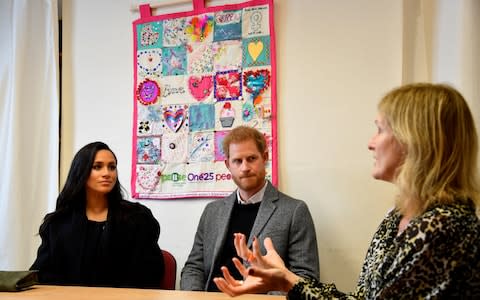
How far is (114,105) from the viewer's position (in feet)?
9.52

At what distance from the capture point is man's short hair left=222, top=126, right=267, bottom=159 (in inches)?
90.2

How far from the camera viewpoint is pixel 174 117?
2725 mm

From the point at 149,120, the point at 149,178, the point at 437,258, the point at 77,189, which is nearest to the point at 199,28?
the point at 149,120

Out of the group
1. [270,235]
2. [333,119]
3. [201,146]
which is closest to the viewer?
[270,235]

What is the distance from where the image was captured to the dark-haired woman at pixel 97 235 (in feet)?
6.97

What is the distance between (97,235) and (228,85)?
1054mm

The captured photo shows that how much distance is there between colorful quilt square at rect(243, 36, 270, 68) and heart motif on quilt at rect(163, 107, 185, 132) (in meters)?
0.47

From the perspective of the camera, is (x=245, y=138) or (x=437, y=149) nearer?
(x=437, y=149)

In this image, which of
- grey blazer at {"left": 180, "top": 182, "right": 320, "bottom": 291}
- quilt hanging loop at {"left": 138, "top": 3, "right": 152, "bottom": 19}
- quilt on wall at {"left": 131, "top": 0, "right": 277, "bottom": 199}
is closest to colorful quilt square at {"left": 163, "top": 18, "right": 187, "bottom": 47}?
quilt on wall at {"left": 131, "top": 0, "right": 277, "bottom": 199}

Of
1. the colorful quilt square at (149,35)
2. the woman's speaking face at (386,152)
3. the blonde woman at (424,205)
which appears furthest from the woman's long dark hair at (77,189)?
the woman's speaking face at (386,152)

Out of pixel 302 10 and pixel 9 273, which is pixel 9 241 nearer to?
pixel 9 273

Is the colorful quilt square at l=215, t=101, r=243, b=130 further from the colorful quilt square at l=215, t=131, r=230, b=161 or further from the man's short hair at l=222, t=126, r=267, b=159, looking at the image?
the man's short hair at l=222, t=126, r=267, b=159

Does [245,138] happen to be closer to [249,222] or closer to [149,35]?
[249,222]

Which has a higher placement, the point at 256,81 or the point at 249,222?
the point at 256,81
